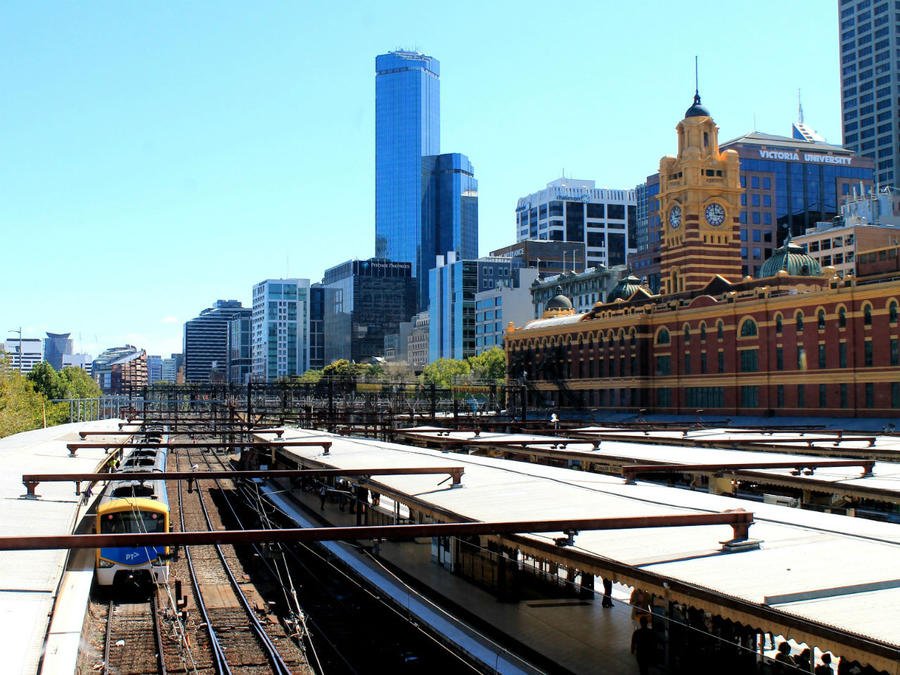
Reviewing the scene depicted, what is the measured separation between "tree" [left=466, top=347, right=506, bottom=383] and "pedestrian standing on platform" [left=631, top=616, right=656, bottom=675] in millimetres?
123202

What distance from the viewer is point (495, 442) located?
40156mm

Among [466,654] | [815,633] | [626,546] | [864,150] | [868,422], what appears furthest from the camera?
[864,150]

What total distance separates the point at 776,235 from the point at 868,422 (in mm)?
95815

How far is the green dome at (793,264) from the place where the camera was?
7550 cm

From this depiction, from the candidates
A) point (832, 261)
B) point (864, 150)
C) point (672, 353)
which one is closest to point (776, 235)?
point (832, 261)

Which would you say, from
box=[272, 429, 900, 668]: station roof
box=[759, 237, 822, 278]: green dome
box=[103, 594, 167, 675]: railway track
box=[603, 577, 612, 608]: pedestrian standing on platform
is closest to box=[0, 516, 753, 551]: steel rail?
box=[272, 429, 900, 668]: station roof

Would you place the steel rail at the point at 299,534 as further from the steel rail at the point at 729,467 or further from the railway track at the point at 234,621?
the steel rail at the point at 729,467

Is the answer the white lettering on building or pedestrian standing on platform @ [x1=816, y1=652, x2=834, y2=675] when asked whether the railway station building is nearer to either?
pedestrian standing on platform @ [x1=816, y1=652, x2=834, y2=675]

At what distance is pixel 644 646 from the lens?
621 inches

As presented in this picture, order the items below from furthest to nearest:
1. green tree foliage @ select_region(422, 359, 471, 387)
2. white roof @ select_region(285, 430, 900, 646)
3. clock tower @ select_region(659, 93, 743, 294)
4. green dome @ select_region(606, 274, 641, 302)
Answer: green tree foliage @ select_region(422, 359, 471, 387) < green dome @ select_region(606, 274, 641, 302) < clock tower @ select_region(659, 93, 743, 294) < white roof @ select_region(285, 430, 900, 646)

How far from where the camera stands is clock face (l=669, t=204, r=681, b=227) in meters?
89.9

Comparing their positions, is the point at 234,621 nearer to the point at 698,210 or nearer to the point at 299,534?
the point at 299,534

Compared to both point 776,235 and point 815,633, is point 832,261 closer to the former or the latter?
point 776,235

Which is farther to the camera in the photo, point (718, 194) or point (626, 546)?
point (718, 194)
